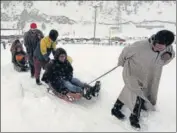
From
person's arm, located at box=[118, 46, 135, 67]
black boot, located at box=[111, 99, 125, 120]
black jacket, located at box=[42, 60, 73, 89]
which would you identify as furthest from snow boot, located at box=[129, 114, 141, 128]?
black jacket, located at box=[42, 60, 73, 89]

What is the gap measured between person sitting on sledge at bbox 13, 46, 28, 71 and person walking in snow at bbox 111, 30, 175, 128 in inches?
170

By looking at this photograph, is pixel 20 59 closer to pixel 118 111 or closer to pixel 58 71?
pixel 58 71

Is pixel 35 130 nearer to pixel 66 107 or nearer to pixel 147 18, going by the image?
pixel 66 107

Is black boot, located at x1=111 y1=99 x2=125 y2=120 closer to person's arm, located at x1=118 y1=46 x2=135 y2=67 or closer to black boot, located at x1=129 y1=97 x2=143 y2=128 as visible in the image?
black boot, located at x1=129 y1=97 x2=143 y2=128

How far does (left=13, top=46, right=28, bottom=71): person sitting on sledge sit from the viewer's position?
28.2 feet

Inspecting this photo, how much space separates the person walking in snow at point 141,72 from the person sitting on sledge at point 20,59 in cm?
432

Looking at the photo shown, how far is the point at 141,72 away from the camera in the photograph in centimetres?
467

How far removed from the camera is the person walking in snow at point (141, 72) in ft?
14.6

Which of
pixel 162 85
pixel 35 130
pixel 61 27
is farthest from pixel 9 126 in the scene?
pixel 61 27

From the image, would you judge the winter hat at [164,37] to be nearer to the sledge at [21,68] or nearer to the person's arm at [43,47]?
the person's arm at [43,47]

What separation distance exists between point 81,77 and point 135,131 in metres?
3.07

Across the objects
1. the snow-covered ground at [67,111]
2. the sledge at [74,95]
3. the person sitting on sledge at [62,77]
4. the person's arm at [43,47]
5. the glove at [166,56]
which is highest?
the glove at [166,56]

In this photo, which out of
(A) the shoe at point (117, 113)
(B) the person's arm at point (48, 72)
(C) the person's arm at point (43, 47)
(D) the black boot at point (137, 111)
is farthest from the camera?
(C) the person's arm at point (43, 47)

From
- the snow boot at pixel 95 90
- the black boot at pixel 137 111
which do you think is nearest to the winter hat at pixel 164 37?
the black boot at pixel 137 111
